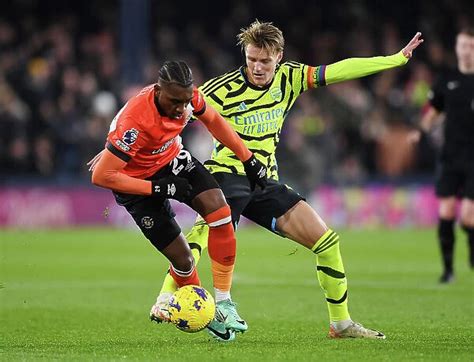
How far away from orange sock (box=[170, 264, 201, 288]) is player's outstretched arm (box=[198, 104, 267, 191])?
75cm

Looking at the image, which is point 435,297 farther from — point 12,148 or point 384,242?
point 12,148

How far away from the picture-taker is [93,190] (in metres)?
21.2

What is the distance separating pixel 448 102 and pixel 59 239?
8.71 meters

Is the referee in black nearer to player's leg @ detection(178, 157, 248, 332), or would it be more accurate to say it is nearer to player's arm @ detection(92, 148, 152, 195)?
player's leg @ detection(178, 157, 248, 332)

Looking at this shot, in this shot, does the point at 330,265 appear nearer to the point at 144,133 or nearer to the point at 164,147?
the point at 164,147

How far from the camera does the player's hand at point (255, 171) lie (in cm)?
760

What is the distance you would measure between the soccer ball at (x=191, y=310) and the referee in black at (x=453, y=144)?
5.26 metres

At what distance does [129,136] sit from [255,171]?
959 millimetres

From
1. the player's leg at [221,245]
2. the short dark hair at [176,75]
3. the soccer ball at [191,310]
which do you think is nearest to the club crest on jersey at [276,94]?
the player's leg at [221,245]

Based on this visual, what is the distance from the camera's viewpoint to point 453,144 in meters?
12.3

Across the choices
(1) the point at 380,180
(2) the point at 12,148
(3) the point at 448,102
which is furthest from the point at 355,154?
(3) the point at 448,102

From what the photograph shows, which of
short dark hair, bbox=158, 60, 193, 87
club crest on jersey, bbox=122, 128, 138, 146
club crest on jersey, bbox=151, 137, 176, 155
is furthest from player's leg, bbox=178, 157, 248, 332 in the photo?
short dark hair, bbox=158, 60, 193, 87

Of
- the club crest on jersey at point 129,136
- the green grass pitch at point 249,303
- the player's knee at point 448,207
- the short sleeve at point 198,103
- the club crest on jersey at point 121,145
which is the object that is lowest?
the green grass pitch at point 249,303

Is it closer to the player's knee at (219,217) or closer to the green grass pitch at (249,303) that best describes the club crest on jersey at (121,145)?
the player's knee at (219,217)
